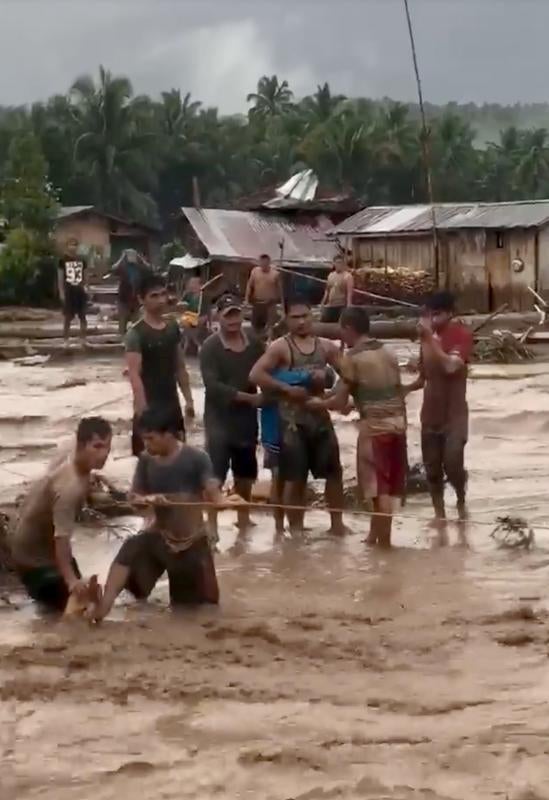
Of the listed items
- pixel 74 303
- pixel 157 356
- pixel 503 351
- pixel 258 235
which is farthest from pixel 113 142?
pixel 157 356

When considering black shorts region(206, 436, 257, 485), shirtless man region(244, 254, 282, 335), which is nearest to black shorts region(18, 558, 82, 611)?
black shorts region(206, 436, 257, 485)

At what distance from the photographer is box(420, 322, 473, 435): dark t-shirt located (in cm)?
836

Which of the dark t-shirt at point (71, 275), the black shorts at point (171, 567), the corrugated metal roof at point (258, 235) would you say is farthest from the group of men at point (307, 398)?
the corrugated metal roof at point (258, 235)

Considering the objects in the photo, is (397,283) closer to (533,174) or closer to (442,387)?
(442,387)

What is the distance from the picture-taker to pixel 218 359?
27.6 feet

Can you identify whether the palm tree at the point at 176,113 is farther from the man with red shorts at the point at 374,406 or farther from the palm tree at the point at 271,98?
the man with red shorts at the point at 374,406

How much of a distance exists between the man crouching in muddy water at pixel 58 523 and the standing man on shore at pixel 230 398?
199cm

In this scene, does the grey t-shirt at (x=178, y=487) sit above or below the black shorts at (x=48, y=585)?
above

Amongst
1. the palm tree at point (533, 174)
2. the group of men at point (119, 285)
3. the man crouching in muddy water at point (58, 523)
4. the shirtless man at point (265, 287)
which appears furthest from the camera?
the palm tree at point (533, 174)

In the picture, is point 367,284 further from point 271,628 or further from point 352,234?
point 271,628

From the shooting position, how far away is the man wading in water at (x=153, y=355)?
8258mm

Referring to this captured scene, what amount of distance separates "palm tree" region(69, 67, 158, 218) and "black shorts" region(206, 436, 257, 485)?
157ft

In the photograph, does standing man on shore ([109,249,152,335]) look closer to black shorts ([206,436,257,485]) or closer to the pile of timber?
black shorts ([206,436,257,485])

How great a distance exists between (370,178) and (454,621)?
175 ft
